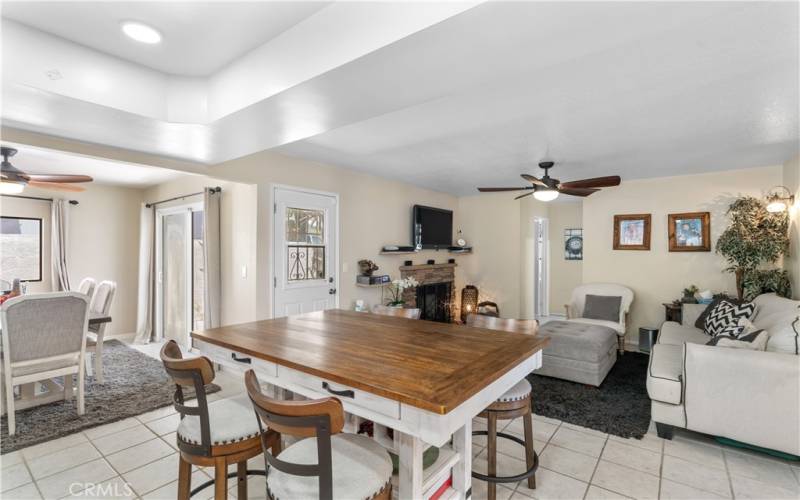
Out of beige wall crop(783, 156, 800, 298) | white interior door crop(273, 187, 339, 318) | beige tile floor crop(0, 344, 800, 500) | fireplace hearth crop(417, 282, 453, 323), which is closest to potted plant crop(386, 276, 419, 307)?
fireplace hearth crop(417, 282, 453, 323)

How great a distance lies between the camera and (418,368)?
1.48 meters

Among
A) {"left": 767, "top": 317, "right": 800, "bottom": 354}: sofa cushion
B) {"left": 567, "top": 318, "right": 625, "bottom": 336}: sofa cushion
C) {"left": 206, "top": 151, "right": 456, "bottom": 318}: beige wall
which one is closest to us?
{"left": 767, "top": 317, "right": 800, "bottom": 354}: sofa cushion

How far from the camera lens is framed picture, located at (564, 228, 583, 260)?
7.68m

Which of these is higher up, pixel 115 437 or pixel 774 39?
pixel 774 39

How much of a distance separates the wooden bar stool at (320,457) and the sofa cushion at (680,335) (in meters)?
3.68

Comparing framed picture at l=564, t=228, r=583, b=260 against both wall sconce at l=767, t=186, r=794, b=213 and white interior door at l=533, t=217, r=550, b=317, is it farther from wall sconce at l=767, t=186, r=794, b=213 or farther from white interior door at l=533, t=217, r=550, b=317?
wall sconce at l=767, t=186, r=794, b=213

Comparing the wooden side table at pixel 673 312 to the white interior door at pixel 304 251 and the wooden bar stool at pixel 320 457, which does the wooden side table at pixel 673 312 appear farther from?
the wooden bar stool at pixel 320 457

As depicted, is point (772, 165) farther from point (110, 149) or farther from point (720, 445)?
point (110, 149)

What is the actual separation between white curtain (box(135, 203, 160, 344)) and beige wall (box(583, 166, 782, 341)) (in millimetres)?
6670

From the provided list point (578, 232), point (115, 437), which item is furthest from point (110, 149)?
point (578, 232)

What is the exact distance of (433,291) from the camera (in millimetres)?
6504

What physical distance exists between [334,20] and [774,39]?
2167 millimetres

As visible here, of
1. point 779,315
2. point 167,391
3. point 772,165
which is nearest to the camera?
point 779,315

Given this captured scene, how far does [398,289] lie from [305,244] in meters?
1.69
